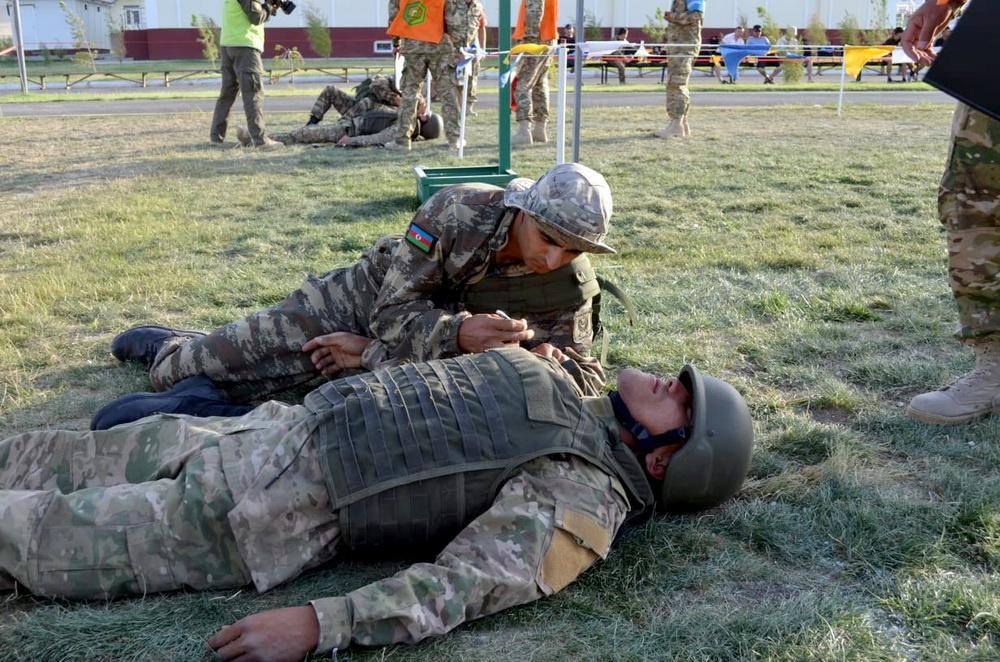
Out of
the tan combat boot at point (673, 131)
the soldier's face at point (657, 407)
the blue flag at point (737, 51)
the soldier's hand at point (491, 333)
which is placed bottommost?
the soldier's face at point (657, 407)

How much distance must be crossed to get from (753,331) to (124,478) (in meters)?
3.22

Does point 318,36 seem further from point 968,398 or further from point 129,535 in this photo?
point 129,535

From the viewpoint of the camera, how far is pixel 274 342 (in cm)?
406

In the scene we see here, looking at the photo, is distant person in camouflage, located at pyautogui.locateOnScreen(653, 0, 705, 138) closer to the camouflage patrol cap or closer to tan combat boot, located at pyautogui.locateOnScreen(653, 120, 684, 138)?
tan combat boot, located at pyautogui.locateOnScreen(653, 120, 684, 138)

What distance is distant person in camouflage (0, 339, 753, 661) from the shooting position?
2.48m

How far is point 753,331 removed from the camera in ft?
16.0

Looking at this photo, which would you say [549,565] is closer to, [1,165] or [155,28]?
[1,165]

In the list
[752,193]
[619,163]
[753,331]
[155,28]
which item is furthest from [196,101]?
[155,28]

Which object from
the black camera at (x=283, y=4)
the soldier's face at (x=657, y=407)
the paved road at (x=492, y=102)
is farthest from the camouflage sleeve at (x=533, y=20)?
the soldier's face at (x=657, y=407)

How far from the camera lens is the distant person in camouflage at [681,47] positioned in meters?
11.5

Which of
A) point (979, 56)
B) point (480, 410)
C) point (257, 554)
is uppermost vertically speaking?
point (979, 56)

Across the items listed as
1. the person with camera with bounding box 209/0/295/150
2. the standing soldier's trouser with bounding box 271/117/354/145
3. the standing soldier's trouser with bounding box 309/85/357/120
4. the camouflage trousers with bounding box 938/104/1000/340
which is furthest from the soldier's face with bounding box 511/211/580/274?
the standing soldier's trouser with bounding box 309/85/357/120

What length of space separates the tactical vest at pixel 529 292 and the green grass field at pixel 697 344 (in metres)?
0.76

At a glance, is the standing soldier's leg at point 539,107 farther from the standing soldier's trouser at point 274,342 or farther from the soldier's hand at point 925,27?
the standing soldier's trouser at point 274,342
